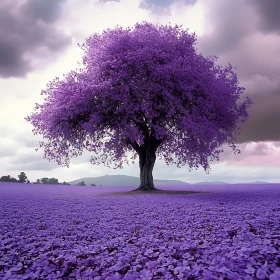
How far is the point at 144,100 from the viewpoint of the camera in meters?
28.0

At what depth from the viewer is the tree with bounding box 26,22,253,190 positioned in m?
26.5

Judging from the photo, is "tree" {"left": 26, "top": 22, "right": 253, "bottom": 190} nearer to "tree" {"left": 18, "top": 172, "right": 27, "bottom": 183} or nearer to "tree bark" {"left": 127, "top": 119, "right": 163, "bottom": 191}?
"tree bark" {"left": 127, "top": 119, "right": 163, "bottom": 191}

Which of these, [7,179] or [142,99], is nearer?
[142,99]

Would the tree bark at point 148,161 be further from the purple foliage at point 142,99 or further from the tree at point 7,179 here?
the tree at point 7,179

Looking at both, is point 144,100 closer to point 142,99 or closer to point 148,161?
point 142,99

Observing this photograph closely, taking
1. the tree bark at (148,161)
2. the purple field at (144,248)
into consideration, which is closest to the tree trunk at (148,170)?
the tree bark at (148,161)

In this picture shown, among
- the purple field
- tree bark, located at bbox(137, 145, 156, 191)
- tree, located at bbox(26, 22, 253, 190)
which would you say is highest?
tree, located at bbox(26, 22, 253, 190)

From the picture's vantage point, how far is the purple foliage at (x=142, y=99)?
26.5 m

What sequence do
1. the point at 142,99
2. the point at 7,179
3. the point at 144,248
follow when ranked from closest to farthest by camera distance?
the point at 144,248
the point at 142,99
the point at 7,179

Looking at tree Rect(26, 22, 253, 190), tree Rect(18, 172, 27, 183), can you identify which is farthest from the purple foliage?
tree Rect(18, 172, 27, 183)

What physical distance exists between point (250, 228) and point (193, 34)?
992 inches

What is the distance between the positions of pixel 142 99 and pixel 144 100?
232mm

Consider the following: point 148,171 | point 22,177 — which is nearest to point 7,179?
point 22,177

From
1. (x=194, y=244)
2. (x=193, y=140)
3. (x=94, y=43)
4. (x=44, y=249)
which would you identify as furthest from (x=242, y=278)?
(x=94, y=43)
